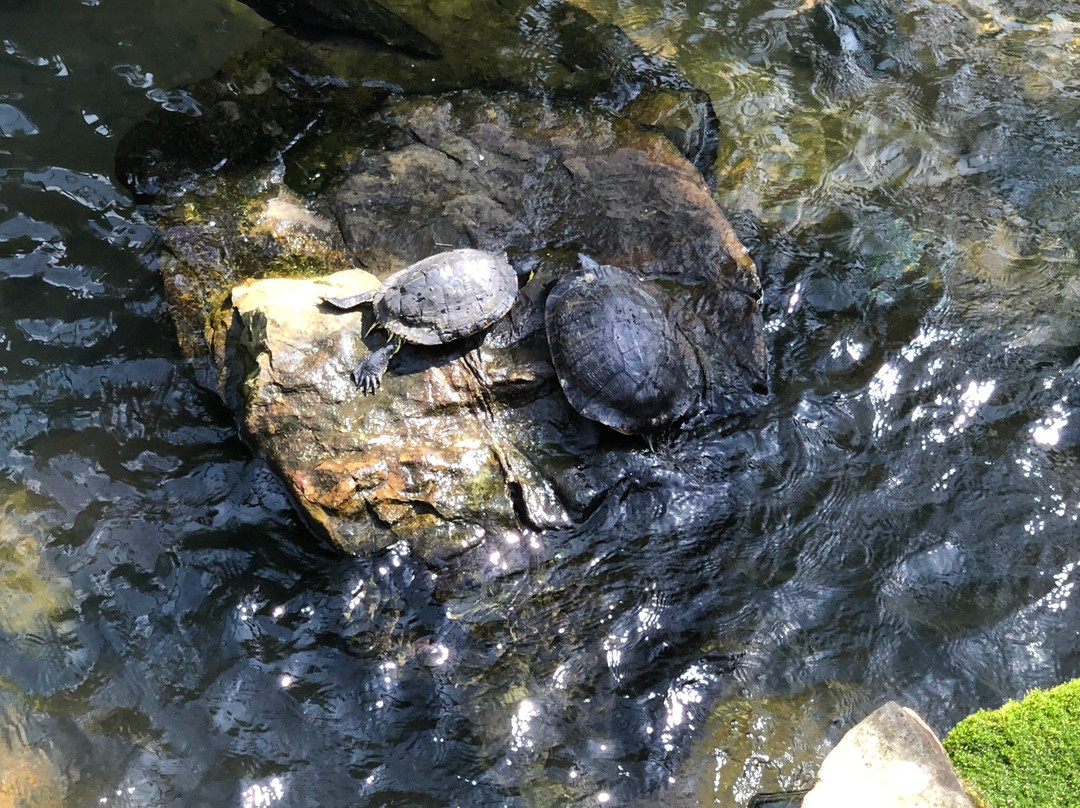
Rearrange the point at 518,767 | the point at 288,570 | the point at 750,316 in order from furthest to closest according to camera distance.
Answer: the point at 750,316 < the point at 288,570 < the point at 518,767

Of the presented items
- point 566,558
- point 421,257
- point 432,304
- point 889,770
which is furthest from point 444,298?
point 889,770

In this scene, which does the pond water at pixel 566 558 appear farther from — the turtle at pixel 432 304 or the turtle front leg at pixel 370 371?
the turtle at pixel 432 304

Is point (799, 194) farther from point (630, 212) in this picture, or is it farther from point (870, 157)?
point (630, 212)

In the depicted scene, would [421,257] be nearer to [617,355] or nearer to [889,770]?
[617,355]

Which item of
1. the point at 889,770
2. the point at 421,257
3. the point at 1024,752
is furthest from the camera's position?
the point at 421,257

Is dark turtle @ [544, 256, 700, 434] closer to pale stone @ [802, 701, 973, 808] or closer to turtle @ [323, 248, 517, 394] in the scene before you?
turtle @ [323, 248, 517, 394]

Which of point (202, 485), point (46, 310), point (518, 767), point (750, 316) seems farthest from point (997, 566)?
point (46, 310)
